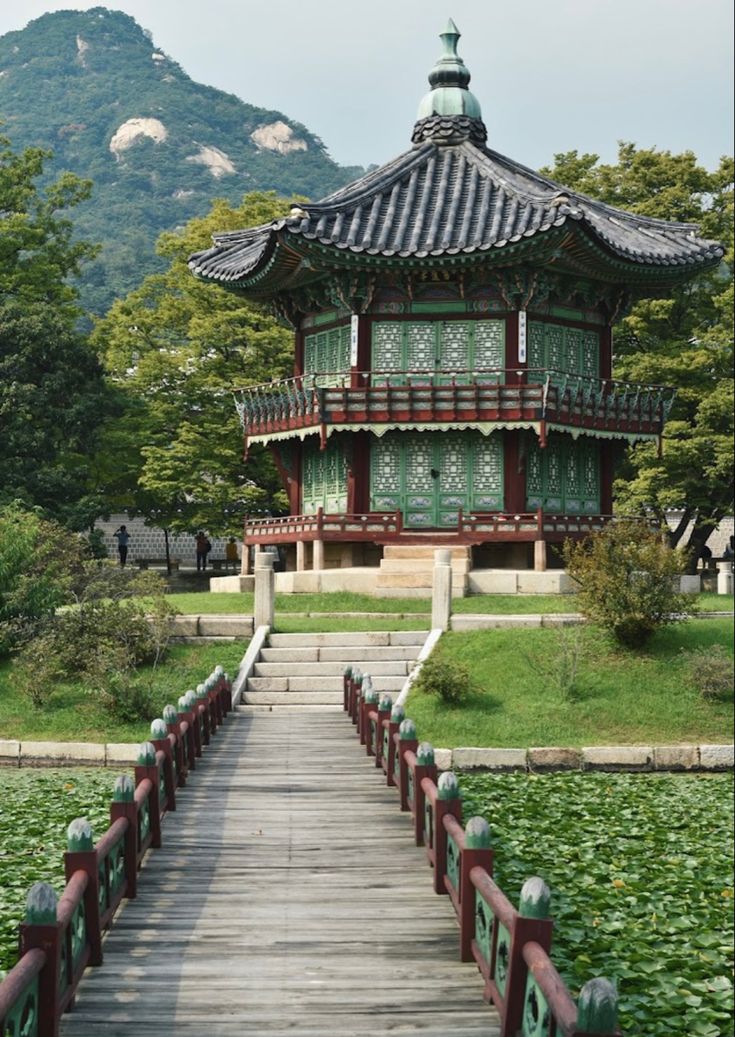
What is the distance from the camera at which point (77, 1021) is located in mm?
7586

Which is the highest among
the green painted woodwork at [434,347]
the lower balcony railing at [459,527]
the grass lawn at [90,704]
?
the green painted woodwork at [434,347]

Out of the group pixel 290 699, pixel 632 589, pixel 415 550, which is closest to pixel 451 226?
pixel 415 550

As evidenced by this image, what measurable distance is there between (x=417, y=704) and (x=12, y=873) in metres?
10.2

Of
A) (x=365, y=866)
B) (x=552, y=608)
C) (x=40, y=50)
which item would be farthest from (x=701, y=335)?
(x=40, y=50)

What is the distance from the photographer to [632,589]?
77.6 feet

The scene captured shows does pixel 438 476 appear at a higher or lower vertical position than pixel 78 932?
higher

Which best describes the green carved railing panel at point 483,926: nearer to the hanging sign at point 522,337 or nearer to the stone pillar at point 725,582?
the stone pillar at point 725,582

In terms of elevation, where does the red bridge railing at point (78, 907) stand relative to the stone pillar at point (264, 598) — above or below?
below

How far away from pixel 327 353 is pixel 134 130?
133m

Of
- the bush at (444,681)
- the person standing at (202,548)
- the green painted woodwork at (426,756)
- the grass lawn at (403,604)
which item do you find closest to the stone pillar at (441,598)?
the grass lawn at (403,604)

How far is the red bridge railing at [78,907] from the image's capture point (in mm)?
6676

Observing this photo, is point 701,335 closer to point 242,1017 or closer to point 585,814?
point 585,814

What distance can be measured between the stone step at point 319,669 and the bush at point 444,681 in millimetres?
1847

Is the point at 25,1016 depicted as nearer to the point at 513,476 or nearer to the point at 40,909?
the point at 40,909
